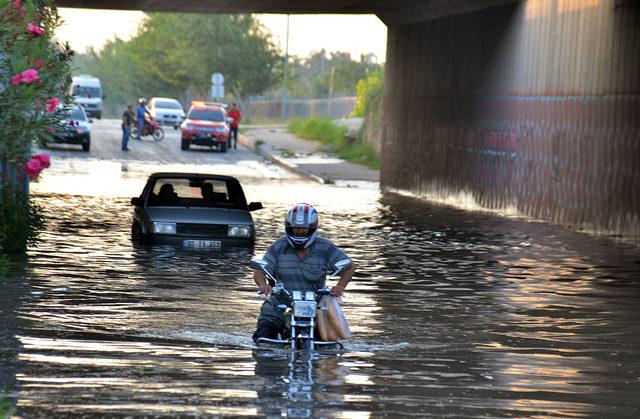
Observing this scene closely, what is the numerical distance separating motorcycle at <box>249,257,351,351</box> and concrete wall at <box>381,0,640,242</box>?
46.2 feet

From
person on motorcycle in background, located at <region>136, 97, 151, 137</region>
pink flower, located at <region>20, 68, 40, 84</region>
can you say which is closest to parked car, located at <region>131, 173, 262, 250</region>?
pink flower, located at <region>20, 68, 40, 84</region>

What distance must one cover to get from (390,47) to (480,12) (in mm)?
8369

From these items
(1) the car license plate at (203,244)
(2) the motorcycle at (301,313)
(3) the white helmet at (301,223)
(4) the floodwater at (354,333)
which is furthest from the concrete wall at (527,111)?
(3) the white helmet at (301,223)

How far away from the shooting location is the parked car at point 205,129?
5559 cm

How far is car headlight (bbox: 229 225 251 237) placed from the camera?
20062 mm

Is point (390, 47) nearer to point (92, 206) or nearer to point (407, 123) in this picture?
point (407, 123)

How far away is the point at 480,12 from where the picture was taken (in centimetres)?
3294

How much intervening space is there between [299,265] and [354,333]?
1.77m

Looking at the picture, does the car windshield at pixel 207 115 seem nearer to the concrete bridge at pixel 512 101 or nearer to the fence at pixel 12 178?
the concrete bridge at pixel 512 101

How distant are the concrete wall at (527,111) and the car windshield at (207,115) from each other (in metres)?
17.1

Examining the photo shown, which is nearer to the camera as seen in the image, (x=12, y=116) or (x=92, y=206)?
(x=12, y=116)

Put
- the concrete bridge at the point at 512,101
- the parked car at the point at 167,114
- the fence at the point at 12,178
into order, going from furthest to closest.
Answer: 1. the parked car at the point at 167,114
2. the concrete bridge at the point at 512,101
3. the fence at the point at 12,178


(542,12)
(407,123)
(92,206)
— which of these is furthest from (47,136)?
(407,123)

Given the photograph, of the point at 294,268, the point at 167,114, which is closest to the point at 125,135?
the point at 167,114
